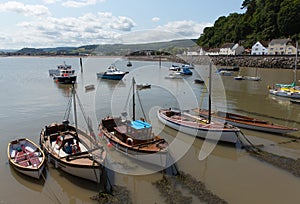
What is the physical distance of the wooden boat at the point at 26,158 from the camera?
10938mm

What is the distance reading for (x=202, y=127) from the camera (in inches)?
611

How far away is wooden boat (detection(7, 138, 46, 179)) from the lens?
431 inches

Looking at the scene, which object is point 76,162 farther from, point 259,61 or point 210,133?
point 259,61

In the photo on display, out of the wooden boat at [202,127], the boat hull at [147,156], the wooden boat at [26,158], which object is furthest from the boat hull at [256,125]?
the wooden boat at [26,158]

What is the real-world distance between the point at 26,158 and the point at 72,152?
8.05 ft

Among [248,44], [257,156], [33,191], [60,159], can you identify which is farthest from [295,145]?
[248,44]

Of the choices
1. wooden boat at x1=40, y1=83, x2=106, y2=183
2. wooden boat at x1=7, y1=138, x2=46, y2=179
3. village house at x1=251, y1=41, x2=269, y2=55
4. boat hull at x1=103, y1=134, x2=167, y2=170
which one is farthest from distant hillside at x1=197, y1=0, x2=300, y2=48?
wooden boat at x1=7, y1=138, x2=46, y2=179

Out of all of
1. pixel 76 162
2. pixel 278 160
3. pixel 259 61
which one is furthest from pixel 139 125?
pixel 259 61

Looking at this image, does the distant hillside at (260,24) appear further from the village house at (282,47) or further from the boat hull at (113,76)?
the boat hull at (113,76)

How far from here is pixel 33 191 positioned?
34.7ft

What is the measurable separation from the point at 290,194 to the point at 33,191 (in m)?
11.4

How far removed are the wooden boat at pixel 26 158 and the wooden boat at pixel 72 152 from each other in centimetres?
53

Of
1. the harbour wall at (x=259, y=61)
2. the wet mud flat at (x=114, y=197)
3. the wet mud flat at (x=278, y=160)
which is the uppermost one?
the harbour wall at (x=259, y=61)

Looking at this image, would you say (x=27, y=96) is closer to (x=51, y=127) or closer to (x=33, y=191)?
(x=51, y=127)
